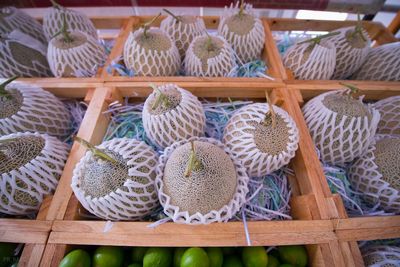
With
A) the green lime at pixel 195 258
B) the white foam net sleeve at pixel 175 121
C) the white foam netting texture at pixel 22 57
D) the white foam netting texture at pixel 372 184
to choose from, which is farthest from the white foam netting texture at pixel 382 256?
the white foam netting texture at pixel 22 57

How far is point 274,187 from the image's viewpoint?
747 millimetres

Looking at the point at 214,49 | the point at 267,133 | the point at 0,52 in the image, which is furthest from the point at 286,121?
the point at 0,52

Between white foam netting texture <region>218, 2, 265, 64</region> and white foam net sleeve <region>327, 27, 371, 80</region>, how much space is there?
30 centimetres

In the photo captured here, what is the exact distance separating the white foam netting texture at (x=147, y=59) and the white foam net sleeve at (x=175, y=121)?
0.70ft

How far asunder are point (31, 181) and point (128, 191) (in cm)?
29

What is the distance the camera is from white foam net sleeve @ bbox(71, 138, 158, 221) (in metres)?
0.55

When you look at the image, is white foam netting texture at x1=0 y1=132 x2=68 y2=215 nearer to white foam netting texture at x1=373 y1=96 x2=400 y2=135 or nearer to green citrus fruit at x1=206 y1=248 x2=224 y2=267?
green citrus fruit at x1=206 y1=248 x2=224 y2=267

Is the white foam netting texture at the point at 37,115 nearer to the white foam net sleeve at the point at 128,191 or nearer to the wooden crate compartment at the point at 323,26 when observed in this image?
the white foam net sleeve at the point at 128,191

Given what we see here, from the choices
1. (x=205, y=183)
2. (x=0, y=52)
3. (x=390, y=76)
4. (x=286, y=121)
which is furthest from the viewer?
(x=390, y=76)

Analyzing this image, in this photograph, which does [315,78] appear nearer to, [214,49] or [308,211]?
[214,49]

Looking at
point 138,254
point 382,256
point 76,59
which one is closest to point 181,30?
point 76,59

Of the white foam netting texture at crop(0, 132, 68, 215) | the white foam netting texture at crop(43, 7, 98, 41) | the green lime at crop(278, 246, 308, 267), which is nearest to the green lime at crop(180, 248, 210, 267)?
the green lime at crop(278, 246, 308, 267)

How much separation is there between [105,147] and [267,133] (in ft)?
1.53

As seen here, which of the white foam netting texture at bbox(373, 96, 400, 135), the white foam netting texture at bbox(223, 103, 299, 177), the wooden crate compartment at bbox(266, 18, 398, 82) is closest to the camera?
the white foam netting texture at bbox(223, 103, 299, 177)
